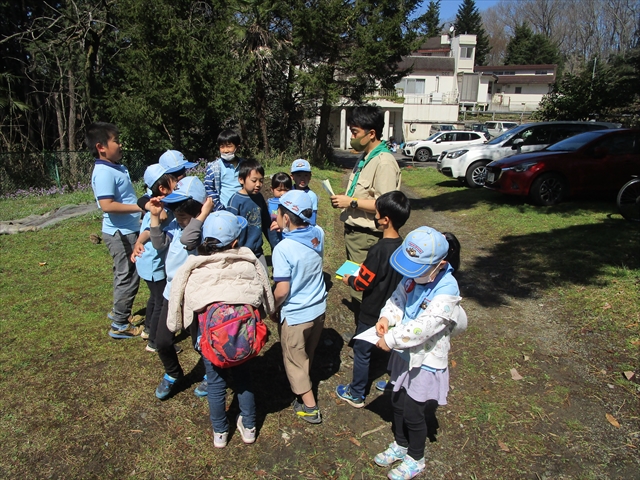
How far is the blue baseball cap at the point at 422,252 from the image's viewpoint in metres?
2.22

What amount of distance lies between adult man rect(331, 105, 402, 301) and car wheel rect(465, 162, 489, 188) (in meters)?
9.77

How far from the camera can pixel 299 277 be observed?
2.82 meters

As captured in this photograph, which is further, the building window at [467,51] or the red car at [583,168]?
the building window at [467,51]

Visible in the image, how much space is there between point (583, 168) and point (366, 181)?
24.3 ft

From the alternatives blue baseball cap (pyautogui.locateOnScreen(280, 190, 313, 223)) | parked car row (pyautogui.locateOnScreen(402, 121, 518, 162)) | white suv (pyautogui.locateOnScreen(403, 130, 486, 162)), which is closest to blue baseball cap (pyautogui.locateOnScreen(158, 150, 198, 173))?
blue baseball cap (pyautogui.locateOnScreen(280, 190, 313, 223))

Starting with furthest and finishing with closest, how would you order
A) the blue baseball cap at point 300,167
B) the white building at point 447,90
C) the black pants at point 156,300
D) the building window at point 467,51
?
the building window at point 467,51 < the white building at point 447,90 < the blue baseball cap at point 300,167 < the black pants at point 156,300

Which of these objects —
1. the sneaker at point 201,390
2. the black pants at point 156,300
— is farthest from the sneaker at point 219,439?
the black pants at point 156,300

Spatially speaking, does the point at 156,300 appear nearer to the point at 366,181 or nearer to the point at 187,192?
the point at 187,192

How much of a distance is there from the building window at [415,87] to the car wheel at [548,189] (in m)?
34.1

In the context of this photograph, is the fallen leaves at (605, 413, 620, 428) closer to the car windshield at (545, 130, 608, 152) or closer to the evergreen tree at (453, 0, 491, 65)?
the car windshield at (545, 130, 608, 152)

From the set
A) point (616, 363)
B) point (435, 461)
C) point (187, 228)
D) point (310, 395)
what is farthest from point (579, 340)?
point (187, 228)

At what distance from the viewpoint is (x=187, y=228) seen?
291cm

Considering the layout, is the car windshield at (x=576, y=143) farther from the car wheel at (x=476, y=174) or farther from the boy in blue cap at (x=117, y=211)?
the boy in blue cap at (x=117, y=211)

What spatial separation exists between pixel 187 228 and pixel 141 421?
136cm
